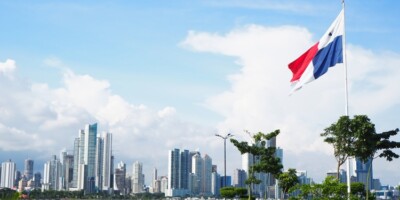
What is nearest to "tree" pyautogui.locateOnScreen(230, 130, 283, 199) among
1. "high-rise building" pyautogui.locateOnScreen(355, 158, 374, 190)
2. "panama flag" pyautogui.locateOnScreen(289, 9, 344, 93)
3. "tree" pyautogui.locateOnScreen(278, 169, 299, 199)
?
"tree" pyautogui.locateOnScreen(278, 169, 299, 199)

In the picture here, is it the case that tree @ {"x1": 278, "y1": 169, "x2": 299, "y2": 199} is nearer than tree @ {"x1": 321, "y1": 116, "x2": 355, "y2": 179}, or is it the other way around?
tree @ {"x1": 321, "y1": 116, "x2": 355, "y2": 179}

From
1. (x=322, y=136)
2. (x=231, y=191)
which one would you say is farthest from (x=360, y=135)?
(x=231, y=191)

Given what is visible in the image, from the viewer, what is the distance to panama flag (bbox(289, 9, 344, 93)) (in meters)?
25.5

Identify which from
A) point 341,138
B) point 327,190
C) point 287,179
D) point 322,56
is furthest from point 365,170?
point 327,190

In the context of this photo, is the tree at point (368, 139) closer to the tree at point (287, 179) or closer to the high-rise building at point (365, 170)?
the high-rise building at point (365, 170)

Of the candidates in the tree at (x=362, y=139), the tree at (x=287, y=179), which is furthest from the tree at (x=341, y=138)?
the tree at (x=287, y=179)

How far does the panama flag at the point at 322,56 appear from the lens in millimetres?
25500

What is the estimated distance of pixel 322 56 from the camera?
2569 centimetres

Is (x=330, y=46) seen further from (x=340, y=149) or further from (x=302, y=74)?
(x=340, y=149)

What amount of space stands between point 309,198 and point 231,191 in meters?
32.2

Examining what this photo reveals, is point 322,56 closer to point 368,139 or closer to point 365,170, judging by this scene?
point 368,139

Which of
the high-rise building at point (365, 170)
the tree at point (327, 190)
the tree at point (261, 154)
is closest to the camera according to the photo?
the tree at point (327, 190)

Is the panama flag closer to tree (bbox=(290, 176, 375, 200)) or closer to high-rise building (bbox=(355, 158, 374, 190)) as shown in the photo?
tree (bbox=(290, 176, 375, 200))

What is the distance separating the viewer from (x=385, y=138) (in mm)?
38938
